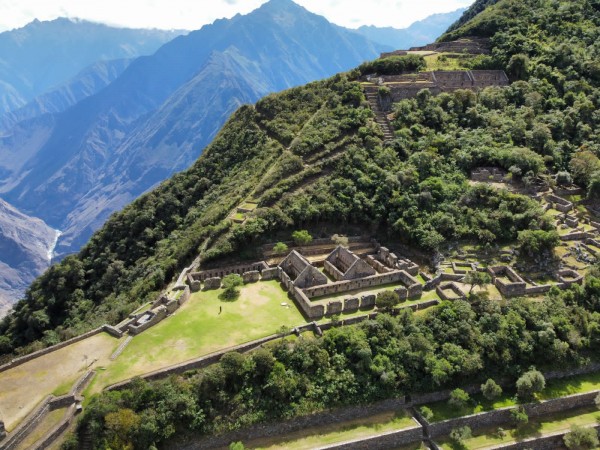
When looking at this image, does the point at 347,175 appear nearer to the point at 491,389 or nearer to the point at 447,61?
the point at 491,389

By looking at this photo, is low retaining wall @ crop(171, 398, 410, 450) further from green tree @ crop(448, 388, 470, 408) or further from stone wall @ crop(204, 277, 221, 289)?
stone wall @ crop(204, 277, 221, 289)

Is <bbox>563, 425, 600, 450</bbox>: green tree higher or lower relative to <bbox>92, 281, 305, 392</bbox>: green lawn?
lower

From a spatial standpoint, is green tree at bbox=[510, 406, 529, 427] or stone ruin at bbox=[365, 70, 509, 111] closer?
green tree at bbox=[510, 406, 529, 427]

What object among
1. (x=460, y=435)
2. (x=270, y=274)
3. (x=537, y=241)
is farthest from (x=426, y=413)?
(x=537, y=241)

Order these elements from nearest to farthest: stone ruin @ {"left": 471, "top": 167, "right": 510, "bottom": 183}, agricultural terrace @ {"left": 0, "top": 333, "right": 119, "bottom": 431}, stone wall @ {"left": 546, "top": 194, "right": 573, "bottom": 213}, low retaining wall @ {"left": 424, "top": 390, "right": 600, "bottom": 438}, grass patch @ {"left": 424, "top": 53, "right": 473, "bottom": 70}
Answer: agricultural terrace @ {"left": 0, "top": 333, "right": 119, "bottom": 431} < low retaining wall @ {"left": 424, "top": 390, "right": 600, "bottom": 438} < stone wall @ {"left": 546, "top": 194, "right": 573, "bottom": 213} < stone ruin @ {"left": 471, "top": 167, "right": 510, "bottom": 183} < grass patch @ {"left": 424, "top": 53, "right": 473, "bottom": 70}

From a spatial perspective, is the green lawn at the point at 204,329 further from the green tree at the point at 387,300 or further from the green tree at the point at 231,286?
the green tree at the point at 387,300

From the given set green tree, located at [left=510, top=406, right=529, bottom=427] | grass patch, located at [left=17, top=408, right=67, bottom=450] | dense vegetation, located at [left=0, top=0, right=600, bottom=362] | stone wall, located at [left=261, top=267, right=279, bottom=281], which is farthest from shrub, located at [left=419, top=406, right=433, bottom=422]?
grass patch, located at [left=17, top=408, right=67, bottom=450]
